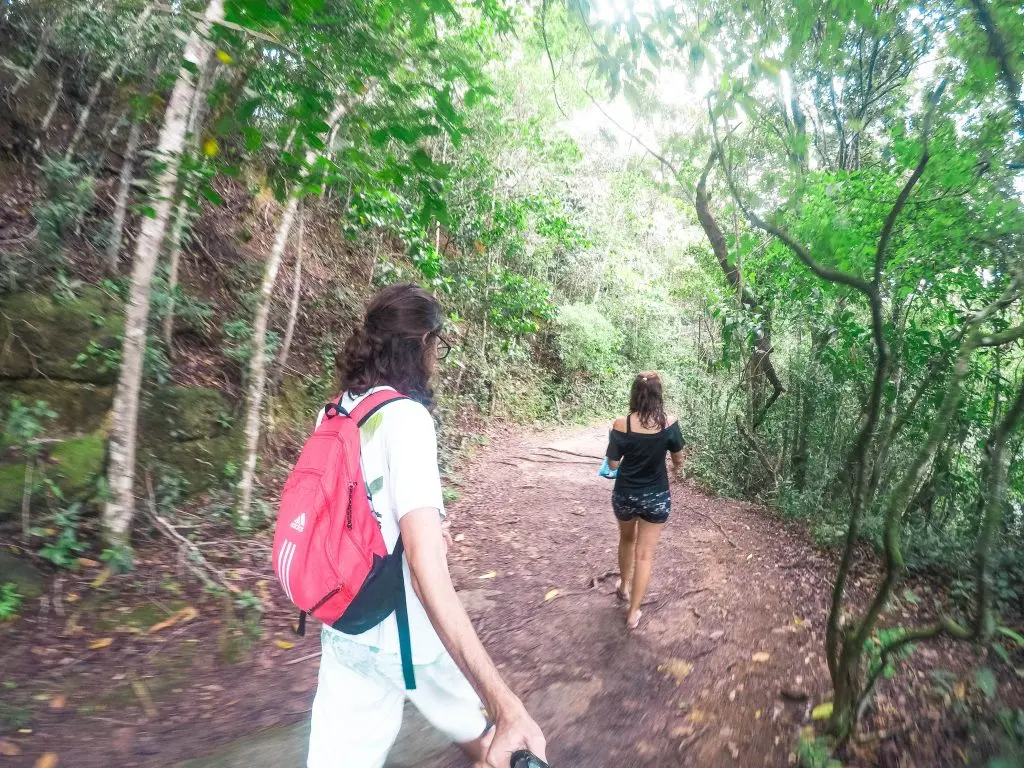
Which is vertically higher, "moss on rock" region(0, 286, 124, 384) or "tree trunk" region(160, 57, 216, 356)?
"tree trunk" region(160, 57, 216, 356)

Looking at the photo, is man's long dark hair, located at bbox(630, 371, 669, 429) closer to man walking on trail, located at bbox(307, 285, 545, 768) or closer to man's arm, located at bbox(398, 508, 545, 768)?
man walking on trail, located at bbox(307, 285, 545, 768)

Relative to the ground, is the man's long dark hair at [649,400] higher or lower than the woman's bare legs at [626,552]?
higher

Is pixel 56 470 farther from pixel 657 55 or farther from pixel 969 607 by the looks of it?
pixel 969 607

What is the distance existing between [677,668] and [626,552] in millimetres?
963

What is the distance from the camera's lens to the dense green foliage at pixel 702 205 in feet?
8.24

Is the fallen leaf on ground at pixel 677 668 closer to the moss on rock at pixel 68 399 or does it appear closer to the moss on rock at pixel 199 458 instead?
the moss on rock at pixel 199 458

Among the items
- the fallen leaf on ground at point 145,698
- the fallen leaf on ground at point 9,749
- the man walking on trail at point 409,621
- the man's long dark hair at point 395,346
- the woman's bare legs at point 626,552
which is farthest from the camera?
the woman's bare legs at point 626,552

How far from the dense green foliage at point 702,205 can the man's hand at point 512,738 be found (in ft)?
6.71

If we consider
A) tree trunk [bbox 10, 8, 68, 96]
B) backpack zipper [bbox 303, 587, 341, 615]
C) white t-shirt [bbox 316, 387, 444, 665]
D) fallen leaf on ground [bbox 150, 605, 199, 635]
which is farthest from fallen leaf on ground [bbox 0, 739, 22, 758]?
tree trunk [bbox 10, 8, 68, 96]

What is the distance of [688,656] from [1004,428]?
250 centimetres

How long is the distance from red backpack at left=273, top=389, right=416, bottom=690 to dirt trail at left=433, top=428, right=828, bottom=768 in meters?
1.73

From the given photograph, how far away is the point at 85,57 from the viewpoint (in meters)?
6.95

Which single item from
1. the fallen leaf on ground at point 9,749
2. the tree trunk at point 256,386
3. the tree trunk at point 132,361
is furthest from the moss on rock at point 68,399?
the fallen leaf on ground at point 9,749

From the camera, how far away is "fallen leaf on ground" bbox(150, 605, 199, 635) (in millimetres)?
3592
